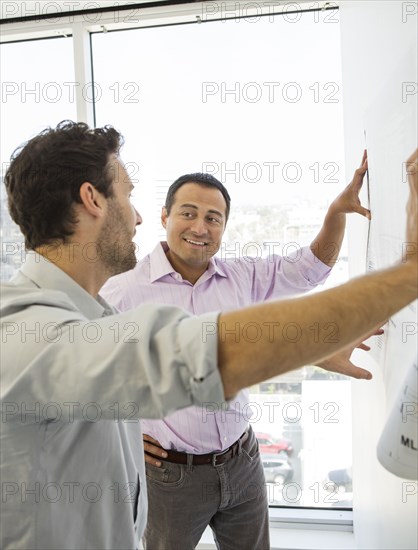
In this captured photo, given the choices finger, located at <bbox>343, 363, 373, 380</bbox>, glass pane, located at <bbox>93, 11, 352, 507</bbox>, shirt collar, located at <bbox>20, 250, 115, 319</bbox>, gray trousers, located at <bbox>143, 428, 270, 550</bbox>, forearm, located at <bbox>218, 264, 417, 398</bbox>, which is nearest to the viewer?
forearm, located at <bbox>218, 264, 417, 398</bbox>

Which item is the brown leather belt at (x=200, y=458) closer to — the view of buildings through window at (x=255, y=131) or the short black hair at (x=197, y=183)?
→ the view of buildings through window at (x=255, y=131)

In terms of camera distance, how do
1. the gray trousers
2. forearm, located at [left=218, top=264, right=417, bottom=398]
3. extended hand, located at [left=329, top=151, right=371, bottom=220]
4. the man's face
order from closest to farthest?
forearm, located at [left=218, top=264, right=417, bottom=398]
the man's face
extended hand, located at [left=329, top=151, right=371, bottom=220]
the gray trousers

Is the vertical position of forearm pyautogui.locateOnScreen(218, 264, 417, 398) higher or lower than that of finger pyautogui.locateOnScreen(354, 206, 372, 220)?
lower

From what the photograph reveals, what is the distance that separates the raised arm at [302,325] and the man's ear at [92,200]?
0.50m

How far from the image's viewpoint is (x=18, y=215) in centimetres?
119

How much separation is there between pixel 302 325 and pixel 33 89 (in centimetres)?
238

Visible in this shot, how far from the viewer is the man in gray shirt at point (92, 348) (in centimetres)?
76

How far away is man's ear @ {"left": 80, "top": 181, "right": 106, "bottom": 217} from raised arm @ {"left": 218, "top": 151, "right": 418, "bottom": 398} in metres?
0.50

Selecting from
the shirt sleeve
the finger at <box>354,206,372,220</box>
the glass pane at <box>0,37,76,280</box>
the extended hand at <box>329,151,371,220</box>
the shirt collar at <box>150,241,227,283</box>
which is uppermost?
the glass pane at <box>0,37,76,280</box>

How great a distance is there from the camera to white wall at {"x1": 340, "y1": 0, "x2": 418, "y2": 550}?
1261 millimetres

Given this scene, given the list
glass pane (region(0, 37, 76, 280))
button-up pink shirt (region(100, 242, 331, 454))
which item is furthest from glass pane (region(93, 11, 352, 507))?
button-up pink shirt (region(100, 242, 331, 454))

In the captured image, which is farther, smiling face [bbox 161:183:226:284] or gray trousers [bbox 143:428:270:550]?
smiling face [bbox 161:183:226:284]

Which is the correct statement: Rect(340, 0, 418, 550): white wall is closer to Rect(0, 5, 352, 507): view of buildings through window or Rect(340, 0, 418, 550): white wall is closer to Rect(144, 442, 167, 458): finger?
Rect(0, 5, 352, 507): view of buildings through window

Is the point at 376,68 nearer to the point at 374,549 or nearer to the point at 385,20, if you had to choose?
the point at 385,20
